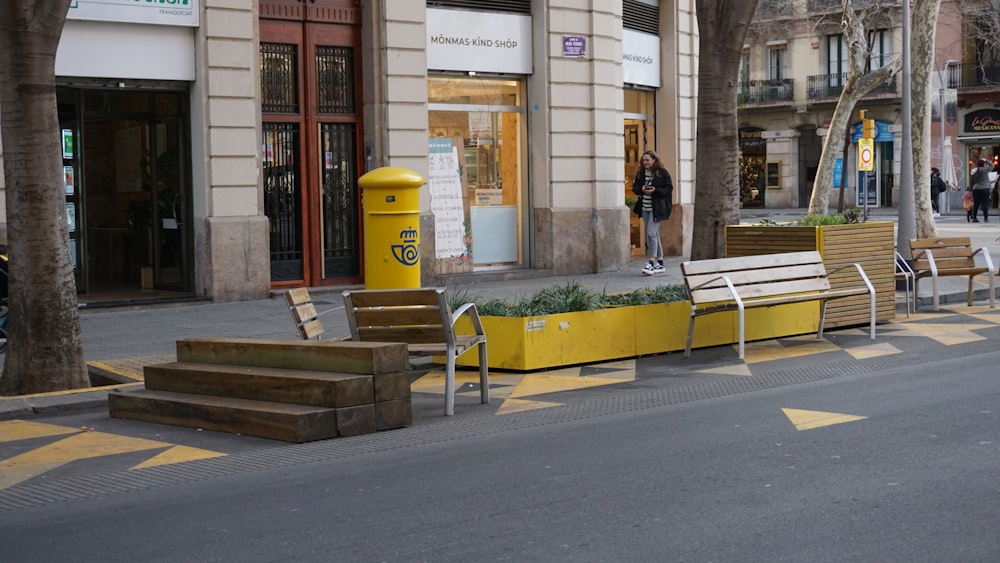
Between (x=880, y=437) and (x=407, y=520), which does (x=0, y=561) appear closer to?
(x=407, y=520)

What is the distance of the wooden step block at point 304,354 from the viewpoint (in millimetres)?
8211

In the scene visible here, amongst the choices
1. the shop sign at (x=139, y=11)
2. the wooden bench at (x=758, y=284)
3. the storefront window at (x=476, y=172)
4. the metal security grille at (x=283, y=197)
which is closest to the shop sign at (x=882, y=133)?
the storefront window at (x=476, y=172)

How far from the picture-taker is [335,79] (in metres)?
18.5

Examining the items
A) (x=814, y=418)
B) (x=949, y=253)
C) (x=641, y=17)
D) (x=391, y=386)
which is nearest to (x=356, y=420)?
(x=391, y=386)

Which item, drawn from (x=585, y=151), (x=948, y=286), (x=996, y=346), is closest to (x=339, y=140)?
(x=585, y=151)

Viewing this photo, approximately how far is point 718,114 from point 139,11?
7.34 meters

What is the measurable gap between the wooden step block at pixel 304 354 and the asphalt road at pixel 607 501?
0.66 meters

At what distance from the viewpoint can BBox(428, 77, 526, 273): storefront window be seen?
19609 mm

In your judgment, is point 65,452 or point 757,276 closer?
point 65,452

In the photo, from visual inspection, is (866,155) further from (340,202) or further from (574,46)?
(340,202)

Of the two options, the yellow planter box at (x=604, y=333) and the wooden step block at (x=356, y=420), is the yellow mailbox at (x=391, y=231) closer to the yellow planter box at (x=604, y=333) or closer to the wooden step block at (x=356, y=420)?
the yellow planter box at (x=604, y=333)

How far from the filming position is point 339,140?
18594 mm

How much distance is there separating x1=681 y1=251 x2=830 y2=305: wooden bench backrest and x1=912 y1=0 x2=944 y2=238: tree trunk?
47.6 feet

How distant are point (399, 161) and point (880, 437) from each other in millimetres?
11886
